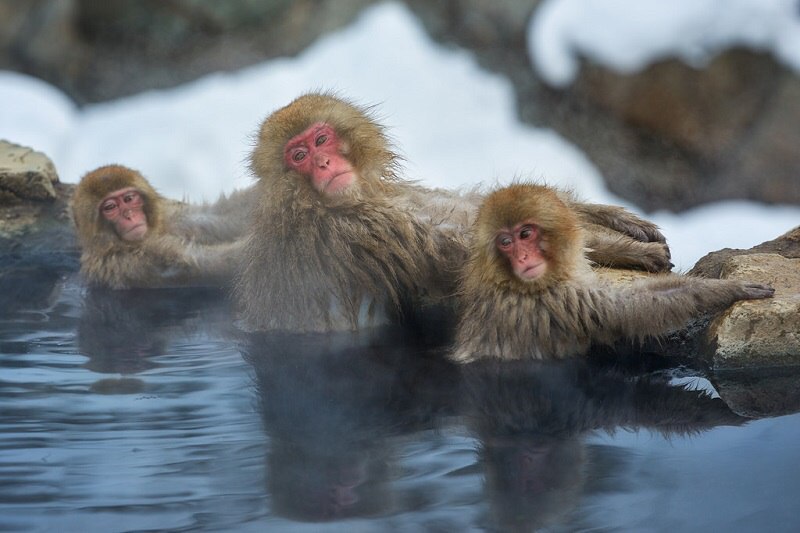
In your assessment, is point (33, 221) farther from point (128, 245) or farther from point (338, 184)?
point (338, 184)

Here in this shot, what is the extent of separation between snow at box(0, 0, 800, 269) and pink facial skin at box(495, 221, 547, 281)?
3805mm

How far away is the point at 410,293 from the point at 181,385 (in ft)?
3.82

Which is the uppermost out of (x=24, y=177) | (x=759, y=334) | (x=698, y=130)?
(x=698, y=130)

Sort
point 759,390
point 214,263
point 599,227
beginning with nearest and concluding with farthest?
point 759,390, point 599,227, point 214,263

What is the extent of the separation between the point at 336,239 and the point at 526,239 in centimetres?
91

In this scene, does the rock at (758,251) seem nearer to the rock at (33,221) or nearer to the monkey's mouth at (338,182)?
the monkey's mouth at (338,182)

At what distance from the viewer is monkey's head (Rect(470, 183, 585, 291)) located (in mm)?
3969

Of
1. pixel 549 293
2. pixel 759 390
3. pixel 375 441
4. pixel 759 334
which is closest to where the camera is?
pixel 375 441

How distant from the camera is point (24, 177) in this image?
664 cm

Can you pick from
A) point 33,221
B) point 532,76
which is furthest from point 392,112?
point 33,221

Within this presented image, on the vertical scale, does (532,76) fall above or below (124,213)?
above

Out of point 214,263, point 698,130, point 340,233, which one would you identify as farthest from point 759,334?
point 698,130

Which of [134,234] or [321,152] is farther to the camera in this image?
[134,234]

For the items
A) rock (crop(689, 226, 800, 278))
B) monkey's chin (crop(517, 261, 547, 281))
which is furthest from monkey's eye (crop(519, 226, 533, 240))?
rock (crop(689, 226, 800, 278))
